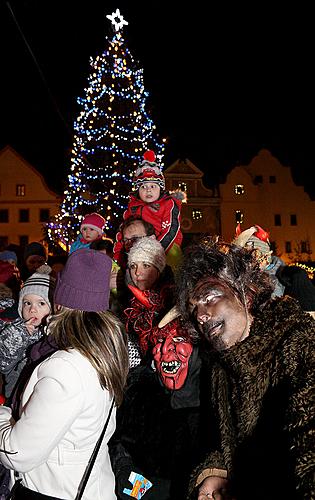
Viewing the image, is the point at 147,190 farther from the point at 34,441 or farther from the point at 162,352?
the point at 34,441

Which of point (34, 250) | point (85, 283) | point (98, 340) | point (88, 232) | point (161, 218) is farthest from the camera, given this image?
point (34, 250)

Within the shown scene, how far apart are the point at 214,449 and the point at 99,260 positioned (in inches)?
55.9

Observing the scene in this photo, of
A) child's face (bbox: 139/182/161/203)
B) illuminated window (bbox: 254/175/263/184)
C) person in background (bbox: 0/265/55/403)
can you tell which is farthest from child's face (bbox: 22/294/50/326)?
illuminated window (bbox: 254/175/263/184)

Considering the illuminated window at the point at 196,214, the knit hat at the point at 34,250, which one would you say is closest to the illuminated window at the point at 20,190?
the illuminated window at the point at 196,214

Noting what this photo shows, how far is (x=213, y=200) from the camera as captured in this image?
139 feet

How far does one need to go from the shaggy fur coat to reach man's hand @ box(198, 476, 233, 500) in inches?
2.4

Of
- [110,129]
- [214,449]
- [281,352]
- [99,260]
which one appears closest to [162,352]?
[214,449]

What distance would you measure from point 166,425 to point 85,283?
1272 mm

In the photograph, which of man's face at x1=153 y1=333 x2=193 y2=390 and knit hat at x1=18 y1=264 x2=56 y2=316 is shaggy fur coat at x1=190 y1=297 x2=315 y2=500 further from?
knit hat at x1=18 y1=264 x2=56 y2=316

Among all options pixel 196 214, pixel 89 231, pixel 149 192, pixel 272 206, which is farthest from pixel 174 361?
pixel 272 206

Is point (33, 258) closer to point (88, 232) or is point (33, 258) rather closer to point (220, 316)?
point (88, 232)

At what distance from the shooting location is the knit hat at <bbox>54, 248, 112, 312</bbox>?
8.02ft

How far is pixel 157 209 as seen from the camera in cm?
541

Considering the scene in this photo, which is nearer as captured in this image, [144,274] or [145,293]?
[145,293]
